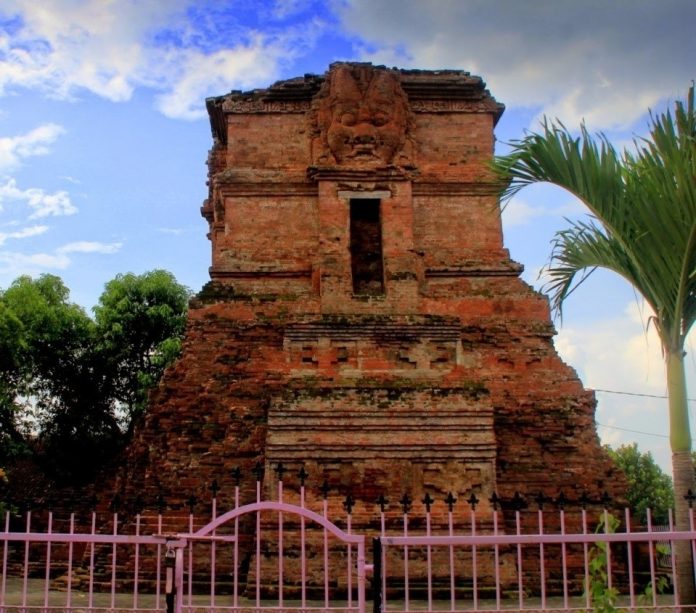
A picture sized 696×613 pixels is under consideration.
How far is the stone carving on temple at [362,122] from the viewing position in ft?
43.7

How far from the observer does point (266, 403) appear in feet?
38.3

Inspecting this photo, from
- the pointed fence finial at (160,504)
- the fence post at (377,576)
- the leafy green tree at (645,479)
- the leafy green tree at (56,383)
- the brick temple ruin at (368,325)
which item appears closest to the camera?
the fence post at (377,576)

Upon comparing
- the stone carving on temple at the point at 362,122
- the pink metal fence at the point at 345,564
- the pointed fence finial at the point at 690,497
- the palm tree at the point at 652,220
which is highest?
the stone carving on temple at the point at 362,122

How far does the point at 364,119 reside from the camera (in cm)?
1339

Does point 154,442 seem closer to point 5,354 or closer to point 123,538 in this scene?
point 123,538

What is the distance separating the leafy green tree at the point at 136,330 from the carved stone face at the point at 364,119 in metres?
8.95

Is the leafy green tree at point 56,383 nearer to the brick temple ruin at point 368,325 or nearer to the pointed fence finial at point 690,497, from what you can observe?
the brick temple ruin at point 368,325

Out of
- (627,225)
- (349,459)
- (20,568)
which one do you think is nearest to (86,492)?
(20,568)

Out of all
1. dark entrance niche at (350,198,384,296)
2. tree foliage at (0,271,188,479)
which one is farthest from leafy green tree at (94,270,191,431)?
dark entrance niche at (350,198,384,296)

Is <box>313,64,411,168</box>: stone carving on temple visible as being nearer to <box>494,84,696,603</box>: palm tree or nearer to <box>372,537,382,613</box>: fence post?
<box>494,84,696,603</box>: palm tree

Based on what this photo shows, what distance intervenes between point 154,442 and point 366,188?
187 inches

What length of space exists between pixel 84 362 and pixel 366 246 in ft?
33.5

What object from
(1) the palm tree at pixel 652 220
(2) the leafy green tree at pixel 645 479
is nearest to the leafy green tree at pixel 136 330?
(1) the palm tree at pixel 652 220

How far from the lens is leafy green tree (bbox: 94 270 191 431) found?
2094 centimetres
